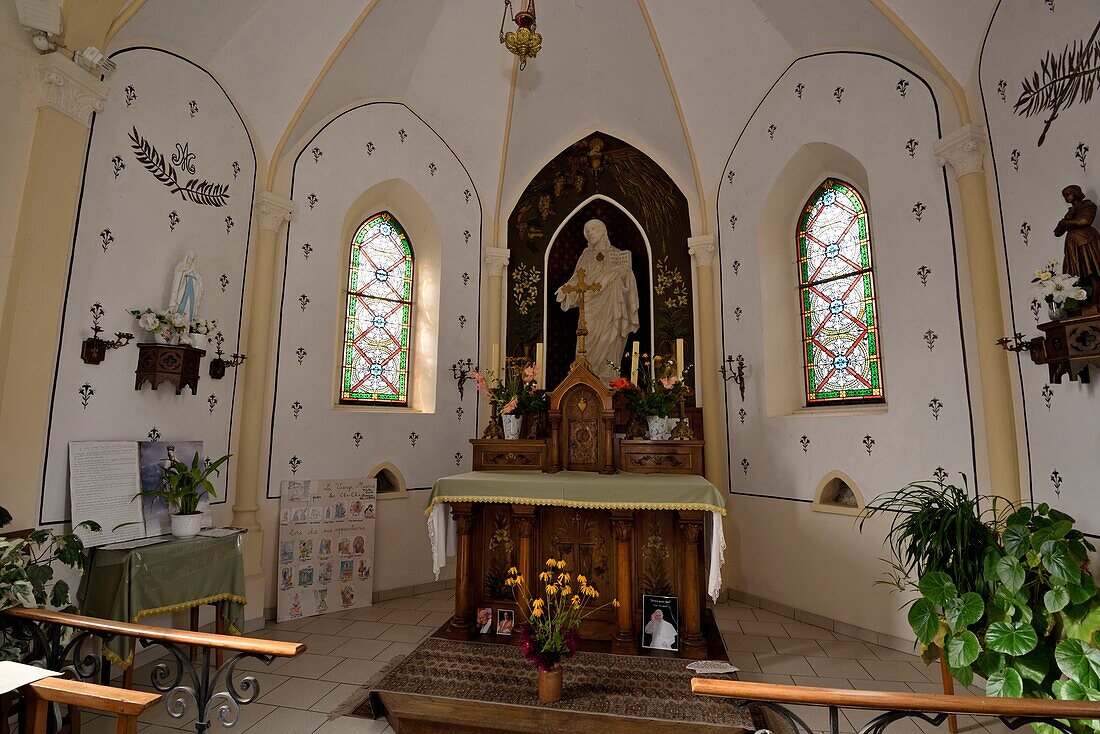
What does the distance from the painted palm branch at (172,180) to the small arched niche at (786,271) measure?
5953 mm

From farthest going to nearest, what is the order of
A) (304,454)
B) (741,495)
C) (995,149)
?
(741,495) → (304,454) → (995,149)

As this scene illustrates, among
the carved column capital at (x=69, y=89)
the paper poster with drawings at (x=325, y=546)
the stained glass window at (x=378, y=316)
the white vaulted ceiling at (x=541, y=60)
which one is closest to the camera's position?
the carved column capital at (x=69, y=89)

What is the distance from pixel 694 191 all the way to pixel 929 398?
3938 millimetres

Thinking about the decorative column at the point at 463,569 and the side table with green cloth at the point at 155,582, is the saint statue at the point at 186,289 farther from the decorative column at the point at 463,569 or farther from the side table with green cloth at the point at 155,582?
the decorative column at the point at 463,569

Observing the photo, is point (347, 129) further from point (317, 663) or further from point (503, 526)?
point (317, 663)

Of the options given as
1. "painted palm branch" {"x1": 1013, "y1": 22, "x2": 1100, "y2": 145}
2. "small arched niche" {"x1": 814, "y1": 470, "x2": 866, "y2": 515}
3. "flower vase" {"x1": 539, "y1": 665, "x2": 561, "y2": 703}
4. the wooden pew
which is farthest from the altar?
"painted palm branch" {"x1": 1013, "y1": 22, "x2": 1100, "y2": 145}

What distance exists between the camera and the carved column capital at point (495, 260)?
8.20 m

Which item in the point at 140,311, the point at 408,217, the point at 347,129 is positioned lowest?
the point at 140,311

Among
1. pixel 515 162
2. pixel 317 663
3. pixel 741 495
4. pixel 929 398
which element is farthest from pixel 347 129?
pixel 929 398

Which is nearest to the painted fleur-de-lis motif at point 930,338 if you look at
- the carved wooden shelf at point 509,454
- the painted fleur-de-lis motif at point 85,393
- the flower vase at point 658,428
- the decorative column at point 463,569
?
the flower vase at point 658,428

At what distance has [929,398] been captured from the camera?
5.31 m

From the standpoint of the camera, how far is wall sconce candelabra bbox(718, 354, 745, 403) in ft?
22.9

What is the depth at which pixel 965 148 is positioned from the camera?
16.4ft

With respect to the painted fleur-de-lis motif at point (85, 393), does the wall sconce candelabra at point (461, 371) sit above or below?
above
